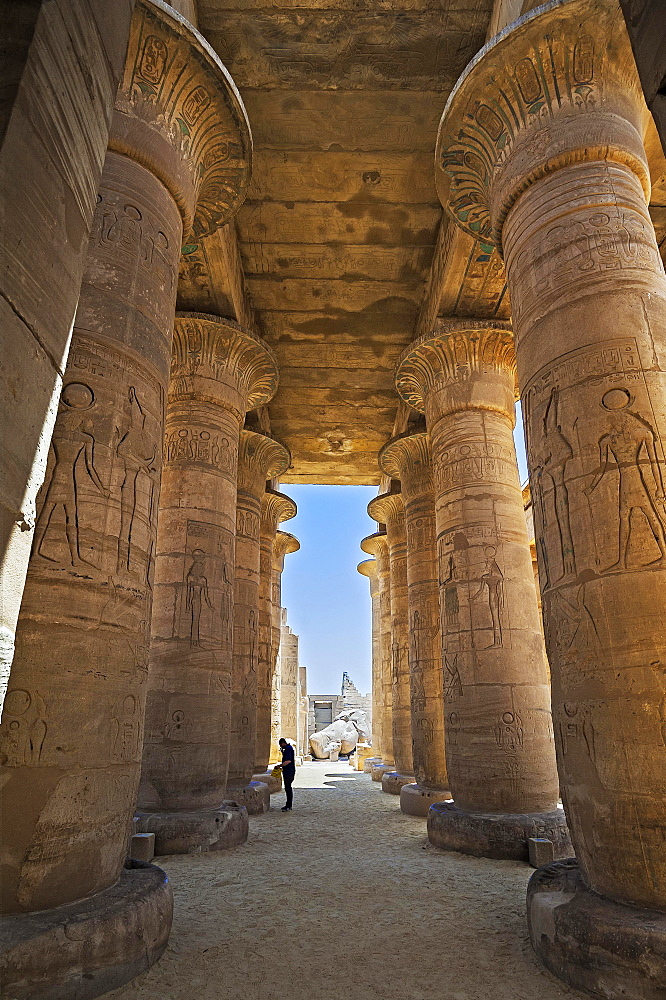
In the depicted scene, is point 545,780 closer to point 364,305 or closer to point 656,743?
point 656,743

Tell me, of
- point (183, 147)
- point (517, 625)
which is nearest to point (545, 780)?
point (517, 625)

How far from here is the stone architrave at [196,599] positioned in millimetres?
7133

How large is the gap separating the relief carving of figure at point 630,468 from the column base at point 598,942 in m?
1.86

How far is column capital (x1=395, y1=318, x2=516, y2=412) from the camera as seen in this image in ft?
29.9

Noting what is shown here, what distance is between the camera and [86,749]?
3459 millimetres

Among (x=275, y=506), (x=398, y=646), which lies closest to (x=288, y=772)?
(x=398, y=646)

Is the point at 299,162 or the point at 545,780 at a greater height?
the point at 299,162

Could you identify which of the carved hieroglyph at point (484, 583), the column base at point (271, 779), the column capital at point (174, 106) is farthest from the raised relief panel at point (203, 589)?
the column base at point (271, 779)

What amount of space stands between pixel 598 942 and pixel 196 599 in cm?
565

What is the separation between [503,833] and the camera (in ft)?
21.9

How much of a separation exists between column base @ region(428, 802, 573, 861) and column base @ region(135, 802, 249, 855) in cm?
250

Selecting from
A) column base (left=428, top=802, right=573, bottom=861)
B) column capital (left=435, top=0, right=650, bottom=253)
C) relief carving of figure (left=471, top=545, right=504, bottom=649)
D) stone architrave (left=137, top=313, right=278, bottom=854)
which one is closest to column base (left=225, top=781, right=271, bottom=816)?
stone architrave (left=137, top=313, right=278, bottom=854)

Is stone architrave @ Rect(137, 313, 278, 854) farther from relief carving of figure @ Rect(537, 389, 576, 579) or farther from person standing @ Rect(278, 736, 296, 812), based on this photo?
relief carving of figure @ Rect(537, 389, 576, 579)

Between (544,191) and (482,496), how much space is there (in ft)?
13.3
